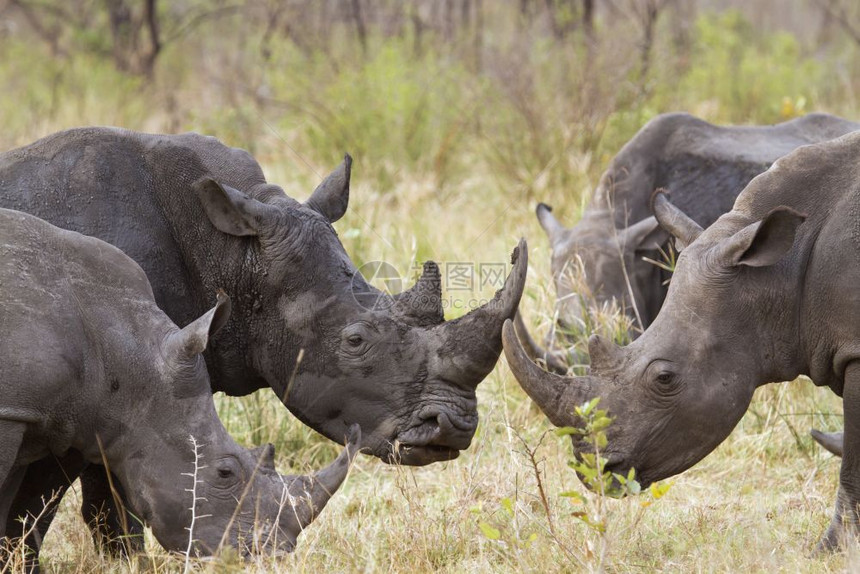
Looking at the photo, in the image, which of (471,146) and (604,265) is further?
(471,146)

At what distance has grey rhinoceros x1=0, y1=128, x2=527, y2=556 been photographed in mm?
5035

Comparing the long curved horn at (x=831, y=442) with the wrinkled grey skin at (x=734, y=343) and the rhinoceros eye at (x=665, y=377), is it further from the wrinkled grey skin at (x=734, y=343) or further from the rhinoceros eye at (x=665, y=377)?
the rhinoceros eye at (x=665, y=377)

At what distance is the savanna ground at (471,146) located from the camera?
16.6ft

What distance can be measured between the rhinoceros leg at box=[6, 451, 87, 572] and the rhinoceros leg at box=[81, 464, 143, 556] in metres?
0.30

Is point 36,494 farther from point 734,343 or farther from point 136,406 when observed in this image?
point 734,343

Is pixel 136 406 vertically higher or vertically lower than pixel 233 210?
A: lower

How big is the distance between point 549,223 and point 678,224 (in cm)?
261

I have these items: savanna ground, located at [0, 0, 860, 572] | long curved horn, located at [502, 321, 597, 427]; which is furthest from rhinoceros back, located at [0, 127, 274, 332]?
long curved horn, located at [502, 321, 597, 427]

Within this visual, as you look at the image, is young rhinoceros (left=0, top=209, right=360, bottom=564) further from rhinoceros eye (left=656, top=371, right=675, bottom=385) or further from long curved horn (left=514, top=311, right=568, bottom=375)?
long curved horn (left=514, top=311, right=568, bottom=375)

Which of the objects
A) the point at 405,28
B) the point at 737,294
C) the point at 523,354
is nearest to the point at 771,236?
the point at 737,294

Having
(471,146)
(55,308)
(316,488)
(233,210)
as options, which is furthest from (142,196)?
(471,146)

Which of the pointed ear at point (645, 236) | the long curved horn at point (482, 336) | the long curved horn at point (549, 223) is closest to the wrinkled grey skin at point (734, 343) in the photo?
the long curved horn at point (482, 336)

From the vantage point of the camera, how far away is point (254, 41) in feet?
57.8

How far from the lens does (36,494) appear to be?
4.87m
